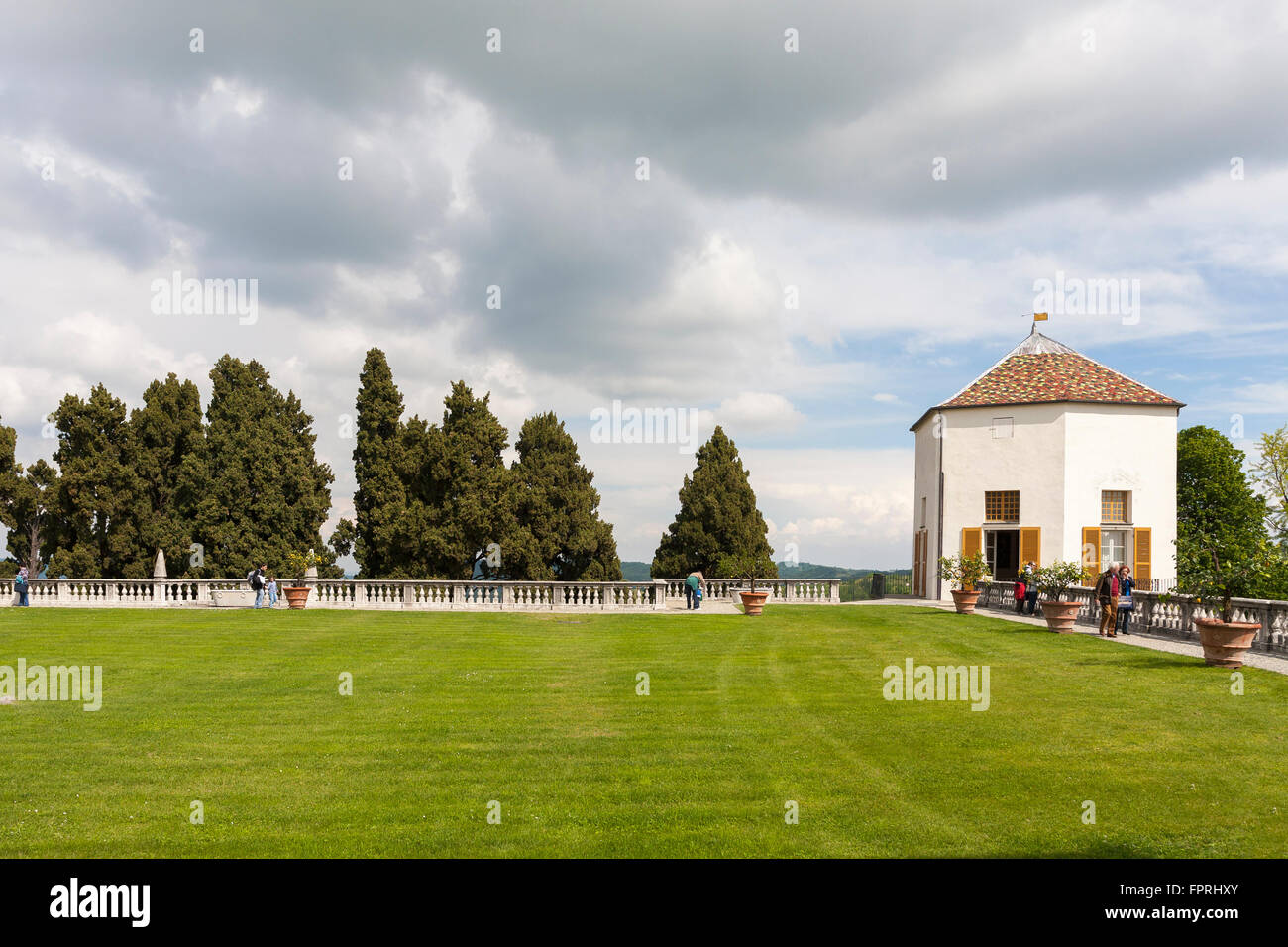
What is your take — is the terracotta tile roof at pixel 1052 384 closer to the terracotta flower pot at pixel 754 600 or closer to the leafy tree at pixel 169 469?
the terracotta flower pot at pixel 754 600

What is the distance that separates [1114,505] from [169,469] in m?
50.0

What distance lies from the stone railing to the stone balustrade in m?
14.8

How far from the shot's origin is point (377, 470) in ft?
148

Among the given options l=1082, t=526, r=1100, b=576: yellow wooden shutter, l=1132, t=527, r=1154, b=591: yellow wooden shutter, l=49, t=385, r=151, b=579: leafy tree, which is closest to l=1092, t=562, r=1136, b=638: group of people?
l=1082, t=526, r=1100, b=576: yellow wooden shutter

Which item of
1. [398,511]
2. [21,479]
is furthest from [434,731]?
[21,479]

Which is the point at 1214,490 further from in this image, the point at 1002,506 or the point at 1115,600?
the point at 1115,600

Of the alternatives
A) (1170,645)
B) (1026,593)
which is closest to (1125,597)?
(1170,645)

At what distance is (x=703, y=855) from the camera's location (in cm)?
662

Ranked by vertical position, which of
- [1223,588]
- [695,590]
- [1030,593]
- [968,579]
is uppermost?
[1223,588]

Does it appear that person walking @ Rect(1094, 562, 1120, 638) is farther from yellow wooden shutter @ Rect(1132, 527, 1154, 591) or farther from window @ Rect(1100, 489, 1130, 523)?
window @ Rect(1100, 489, 1130, 523)

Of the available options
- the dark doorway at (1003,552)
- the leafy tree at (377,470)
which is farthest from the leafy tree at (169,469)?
the dark doorway at (1003,552)

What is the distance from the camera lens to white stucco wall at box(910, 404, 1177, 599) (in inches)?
1596
